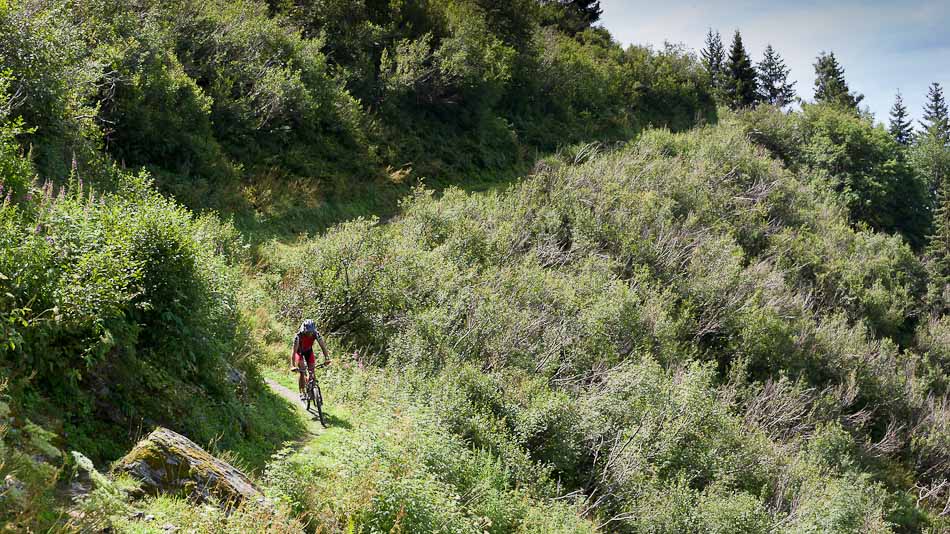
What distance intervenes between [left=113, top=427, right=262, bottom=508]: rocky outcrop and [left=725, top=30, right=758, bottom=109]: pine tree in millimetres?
60270

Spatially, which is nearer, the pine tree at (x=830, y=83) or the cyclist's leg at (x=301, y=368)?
the cyclist's leg at (x=301, y=368)

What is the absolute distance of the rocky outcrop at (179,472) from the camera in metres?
6.18

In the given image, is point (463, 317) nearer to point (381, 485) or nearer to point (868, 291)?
point (381, 485)

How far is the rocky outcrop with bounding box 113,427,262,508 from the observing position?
6.18m

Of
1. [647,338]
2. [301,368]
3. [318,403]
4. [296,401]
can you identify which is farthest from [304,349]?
[647,338]

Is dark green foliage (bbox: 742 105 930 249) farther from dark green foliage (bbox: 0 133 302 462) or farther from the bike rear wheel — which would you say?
dark green foliage (bbox: 0 133 302 462)

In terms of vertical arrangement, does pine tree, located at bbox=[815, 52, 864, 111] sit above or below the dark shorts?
above

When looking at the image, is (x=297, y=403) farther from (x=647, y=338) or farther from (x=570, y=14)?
(x=570, y=14)

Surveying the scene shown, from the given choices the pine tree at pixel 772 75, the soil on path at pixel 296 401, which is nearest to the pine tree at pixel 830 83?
the pine tree at pixel 772 75

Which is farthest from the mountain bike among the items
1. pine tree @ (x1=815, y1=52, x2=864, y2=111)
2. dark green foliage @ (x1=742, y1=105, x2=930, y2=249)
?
pine tree @ (x1=815, y1=52, x2=864, y2=111)

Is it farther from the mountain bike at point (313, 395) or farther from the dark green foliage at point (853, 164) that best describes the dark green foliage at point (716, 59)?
the mountain bike at point (313, 395)

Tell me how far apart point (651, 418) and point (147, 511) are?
35.9 ft

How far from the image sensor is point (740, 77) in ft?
199

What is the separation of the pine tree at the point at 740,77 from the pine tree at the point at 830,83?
56.0 feet
